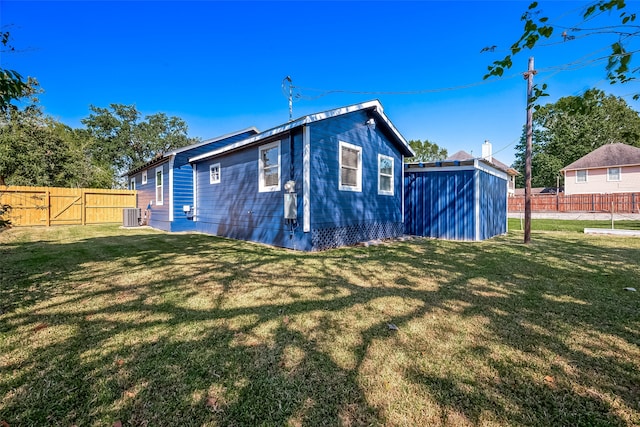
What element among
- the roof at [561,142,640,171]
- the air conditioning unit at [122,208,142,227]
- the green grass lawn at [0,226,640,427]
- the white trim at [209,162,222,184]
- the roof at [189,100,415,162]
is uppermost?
the roof at [561,142,640,171]

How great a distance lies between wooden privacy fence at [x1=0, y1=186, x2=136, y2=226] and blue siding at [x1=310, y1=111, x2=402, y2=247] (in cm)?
1409

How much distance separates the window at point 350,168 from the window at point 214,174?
5.12 meters

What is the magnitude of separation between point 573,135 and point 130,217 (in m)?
48.7

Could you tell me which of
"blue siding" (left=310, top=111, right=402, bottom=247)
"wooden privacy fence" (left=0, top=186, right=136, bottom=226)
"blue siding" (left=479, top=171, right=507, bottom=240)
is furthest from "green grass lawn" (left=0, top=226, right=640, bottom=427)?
"wooden privacy fence" (left=0, top=186, right=136, bottom=226)

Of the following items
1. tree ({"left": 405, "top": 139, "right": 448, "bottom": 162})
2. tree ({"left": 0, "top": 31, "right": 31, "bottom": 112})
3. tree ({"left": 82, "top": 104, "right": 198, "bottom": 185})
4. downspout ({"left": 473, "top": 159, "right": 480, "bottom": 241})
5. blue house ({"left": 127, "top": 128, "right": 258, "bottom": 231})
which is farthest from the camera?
tree ({"left": 405, "top": 139, "right": 448, "bottom": 162})

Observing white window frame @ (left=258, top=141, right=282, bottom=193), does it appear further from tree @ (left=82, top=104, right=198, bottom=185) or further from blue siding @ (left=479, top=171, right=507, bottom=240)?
tree @ (left=82, top=104, right=198, bottom=185)

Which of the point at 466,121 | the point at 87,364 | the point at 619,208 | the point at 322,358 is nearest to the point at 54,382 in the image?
the point at 87,364

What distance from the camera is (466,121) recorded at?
61.0ft

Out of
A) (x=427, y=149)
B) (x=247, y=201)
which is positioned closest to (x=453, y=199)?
(x=247, y=201)

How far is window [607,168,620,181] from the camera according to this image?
81.9 ft

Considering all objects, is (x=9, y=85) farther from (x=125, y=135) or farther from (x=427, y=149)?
(x=427, y=149)

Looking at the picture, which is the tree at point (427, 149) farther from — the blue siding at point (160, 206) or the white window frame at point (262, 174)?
the white window frame at point (262, 174)

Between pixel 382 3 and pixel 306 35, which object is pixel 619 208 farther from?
pixel 306 35

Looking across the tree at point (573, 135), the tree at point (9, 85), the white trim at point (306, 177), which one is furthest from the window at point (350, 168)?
the tree at point (573, 135)
